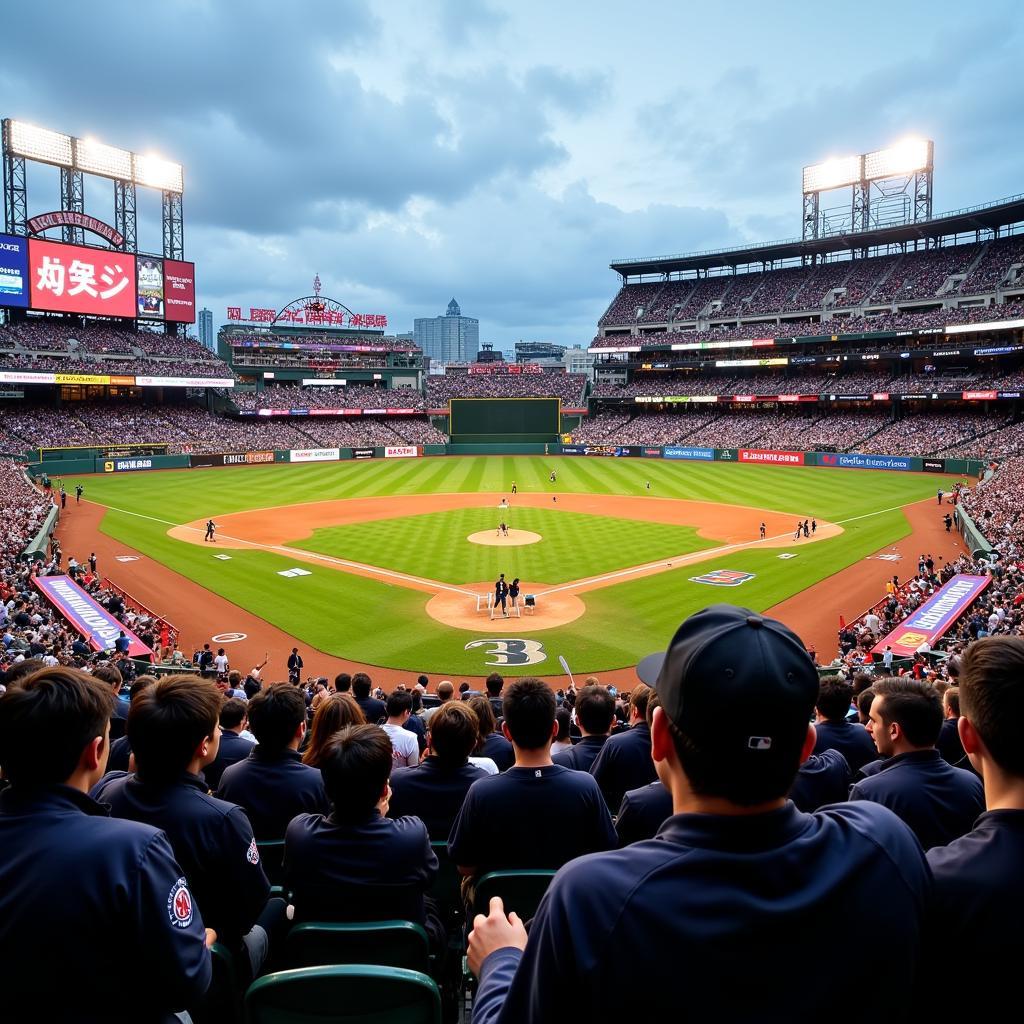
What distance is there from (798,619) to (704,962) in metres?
26.3

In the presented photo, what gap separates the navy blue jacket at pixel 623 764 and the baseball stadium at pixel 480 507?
0.20 m

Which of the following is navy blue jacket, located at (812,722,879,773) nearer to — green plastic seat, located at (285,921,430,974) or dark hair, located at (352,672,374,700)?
green plastic seat, located at (285,921,430,974)

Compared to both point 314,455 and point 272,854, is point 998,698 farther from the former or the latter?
point 314,455

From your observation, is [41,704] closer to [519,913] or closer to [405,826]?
[405,826]

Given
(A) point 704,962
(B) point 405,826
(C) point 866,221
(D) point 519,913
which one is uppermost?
(C) point 866,221

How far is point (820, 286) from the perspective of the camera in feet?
294

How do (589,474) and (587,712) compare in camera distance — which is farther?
(589,474)

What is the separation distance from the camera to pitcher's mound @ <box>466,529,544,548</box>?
38.3 meters

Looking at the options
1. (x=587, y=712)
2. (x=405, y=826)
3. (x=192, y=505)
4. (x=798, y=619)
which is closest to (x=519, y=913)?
(x=405, y=826)

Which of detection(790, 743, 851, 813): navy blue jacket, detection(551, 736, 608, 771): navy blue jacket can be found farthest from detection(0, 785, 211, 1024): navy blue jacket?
detection(790, 743, 851, 813): navy blue jacket

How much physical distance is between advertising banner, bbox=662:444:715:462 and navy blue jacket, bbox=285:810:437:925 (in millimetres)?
78160

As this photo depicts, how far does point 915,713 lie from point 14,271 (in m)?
84.7

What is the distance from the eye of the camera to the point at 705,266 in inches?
4006

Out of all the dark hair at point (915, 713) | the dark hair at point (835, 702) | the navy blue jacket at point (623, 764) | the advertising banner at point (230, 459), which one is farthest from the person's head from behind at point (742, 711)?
the advertising banner at point (230, 459)
